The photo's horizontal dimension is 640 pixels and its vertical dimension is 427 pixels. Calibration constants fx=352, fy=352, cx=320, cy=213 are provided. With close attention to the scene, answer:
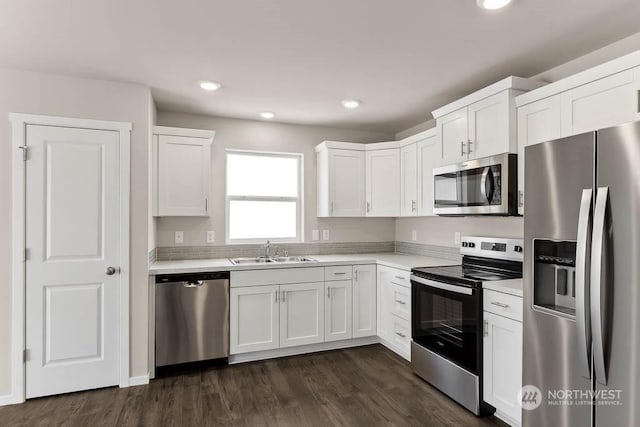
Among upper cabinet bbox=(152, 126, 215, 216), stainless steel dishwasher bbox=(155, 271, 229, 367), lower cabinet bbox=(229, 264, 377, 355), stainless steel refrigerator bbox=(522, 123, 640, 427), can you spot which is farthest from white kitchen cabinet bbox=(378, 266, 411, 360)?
A: upper cabinet bbox=(152, 126, 215, 216)

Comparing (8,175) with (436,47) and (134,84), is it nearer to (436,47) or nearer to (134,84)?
(134,84)

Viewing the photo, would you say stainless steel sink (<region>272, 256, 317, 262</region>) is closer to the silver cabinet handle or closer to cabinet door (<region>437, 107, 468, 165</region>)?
the silver cabinet handle

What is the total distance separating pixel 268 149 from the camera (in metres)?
4.07

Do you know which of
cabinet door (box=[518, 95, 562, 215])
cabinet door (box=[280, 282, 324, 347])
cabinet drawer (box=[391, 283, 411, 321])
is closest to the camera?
cabinet door (box=[518, 95, 562, 215])

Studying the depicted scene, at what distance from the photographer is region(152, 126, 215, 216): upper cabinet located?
3307mm

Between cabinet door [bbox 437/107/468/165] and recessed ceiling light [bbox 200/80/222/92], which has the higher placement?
recessed ceiling light [bbox 200/80/222/92]

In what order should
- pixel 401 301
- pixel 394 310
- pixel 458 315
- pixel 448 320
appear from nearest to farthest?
pixel 458 315
pixel 448 320
pixel 401 301
pixel 394 310

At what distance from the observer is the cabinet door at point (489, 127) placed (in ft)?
8.23

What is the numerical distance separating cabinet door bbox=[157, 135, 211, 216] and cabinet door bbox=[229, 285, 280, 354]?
3.02 feet

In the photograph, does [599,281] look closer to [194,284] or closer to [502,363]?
[502,363]

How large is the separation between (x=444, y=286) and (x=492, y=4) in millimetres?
1833

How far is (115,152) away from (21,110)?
67cm

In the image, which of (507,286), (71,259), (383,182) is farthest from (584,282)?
(71,259)

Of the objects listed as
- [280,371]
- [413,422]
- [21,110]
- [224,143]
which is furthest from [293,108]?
[413,422]
